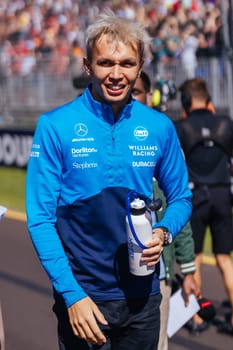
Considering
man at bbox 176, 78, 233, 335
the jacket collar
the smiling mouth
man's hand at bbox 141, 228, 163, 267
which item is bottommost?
man at bbox 176, 78, 233, 335

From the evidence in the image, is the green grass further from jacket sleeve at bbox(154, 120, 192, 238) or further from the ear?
the ear

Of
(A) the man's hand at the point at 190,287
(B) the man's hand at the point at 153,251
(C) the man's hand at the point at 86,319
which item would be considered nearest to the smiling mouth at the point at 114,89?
(B) the man's hand at the point at 153,251

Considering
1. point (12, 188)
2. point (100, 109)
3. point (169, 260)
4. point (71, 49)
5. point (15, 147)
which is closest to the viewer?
point (100, 109)

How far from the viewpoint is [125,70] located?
3164 millimetres

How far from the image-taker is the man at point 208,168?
623 cm

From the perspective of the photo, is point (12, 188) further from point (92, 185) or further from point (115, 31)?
point (115, 31)

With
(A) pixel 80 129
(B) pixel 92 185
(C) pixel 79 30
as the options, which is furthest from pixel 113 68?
(C) pixel 79 30

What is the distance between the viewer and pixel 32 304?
23.7ft

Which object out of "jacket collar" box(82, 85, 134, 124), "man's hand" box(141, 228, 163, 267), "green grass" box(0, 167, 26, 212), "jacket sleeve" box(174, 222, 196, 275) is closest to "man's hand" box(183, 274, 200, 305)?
"jacket sleeve" box(174, 222, 196, 275)

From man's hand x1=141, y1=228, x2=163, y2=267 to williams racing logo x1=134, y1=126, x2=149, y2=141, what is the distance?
0.39 metres

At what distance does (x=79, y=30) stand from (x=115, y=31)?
12.6m

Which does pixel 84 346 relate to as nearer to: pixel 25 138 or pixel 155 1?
pixel 25 138

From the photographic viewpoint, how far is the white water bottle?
3014 millimetres

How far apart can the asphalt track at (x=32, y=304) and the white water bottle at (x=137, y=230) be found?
10.4ft
